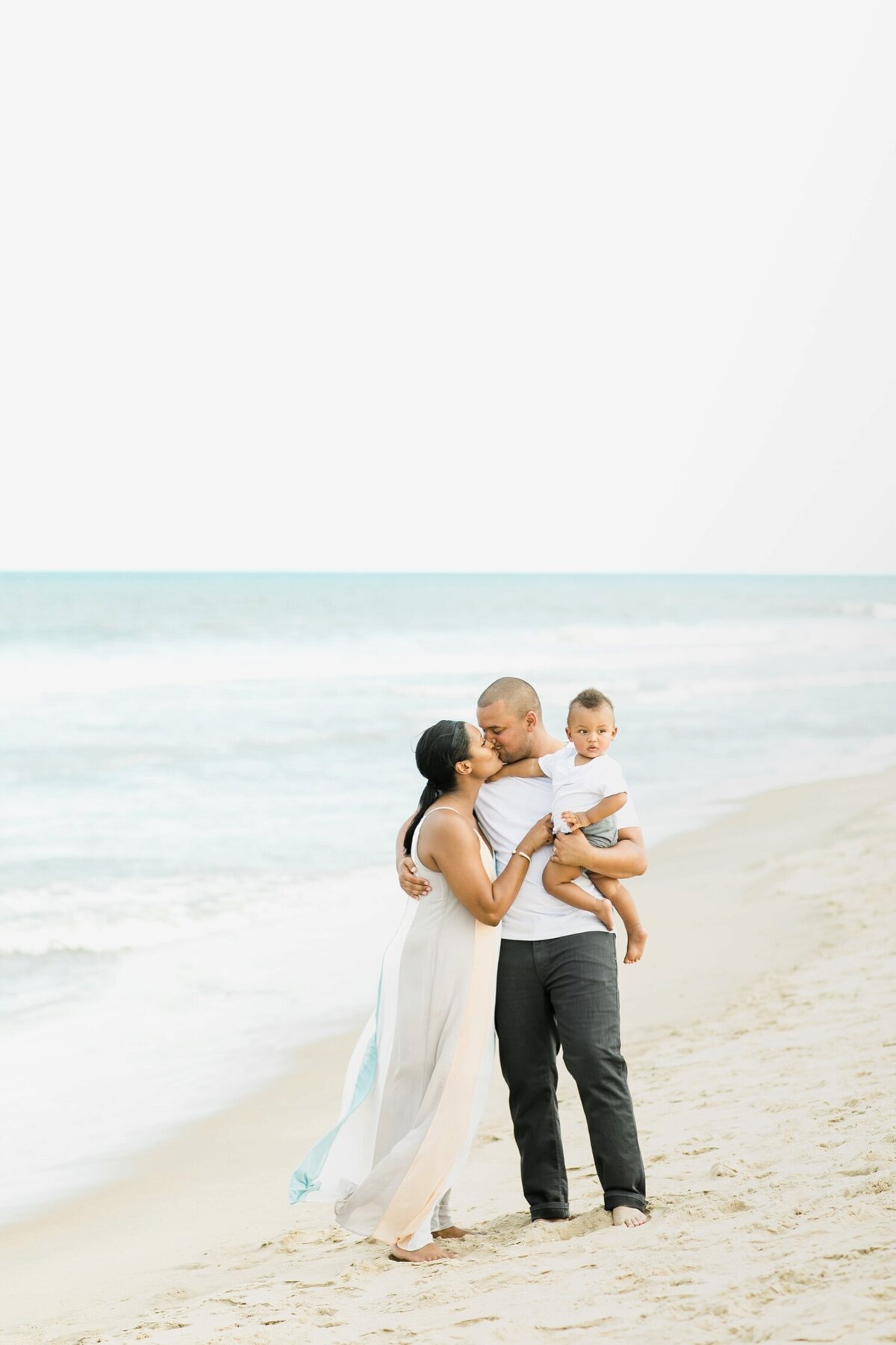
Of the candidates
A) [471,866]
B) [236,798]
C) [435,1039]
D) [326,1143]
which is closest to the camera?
[471,866]

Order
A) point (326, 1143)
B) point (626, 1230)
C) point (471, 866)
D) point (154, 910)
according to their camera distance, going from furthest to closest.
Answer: point (154, 910), point (326, 1143), point (471, 866), point (626, 1230)

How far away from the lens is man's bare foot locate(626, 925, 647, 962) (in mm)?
3996

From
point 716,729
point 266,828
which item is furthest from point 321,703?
point 266,828

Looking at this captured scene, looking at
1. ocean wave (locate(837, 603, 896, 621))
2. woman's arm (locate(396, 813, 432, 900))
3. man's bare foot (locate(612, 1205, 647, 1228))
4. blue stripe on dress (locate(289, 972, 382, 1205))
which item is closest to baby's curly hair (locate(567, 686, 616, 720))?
woman's arm (locate(396, 813, 432, 900))

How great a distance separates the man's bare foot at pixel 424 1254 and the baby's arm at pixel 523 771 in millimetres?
1447

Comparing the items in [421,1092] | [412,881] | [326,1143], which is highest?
[412,881]

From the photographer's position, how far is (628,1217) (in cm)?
385

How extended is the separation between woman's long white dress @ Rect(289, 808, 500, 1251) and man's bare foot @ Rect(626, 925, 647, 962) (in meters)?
0.41

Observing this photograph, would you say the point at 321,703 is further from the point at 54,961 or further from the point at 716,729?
the point at 54,961

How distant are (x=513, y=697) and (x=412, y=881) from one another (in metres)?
0.65

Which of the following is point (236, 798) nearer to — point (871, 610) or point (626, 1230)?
point (626, 1230)

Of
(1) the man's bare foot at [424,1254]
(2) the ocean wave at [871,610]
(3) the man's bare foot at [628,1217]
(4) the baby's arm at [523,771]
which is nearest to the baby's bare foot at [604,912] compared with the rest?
(4) the baby's arm at [523,771]

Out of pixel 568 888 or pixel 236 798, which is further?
pixel 236 798

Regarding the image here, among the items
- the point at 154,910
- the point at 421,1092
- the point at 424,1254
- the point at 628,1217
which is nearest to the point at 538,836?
the point at 421,1092
